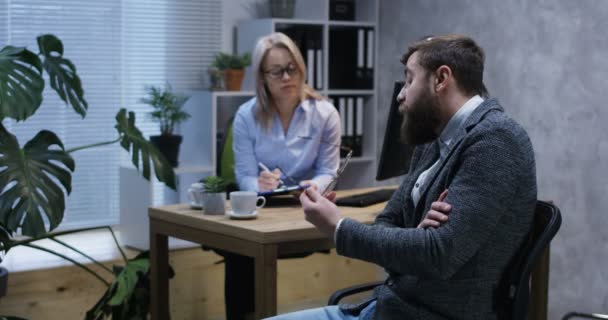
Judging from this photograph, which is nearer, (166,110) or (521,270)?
(521,270)

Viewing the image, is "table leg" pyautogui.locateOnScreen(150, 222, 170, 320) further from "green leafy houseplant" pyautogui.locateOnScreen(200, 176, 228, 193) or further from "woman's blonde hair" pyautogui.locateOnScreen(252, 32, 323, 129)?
"woman's blonde hair" pyautogui.locateOnScreen(252, 32, 323, 129)

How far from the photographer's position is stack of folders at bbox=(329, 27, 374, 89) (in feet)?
15.5

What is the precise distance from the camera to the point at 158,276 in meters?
3.02

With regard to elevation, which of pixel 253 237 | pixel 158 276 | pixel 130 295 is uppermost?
pixel 253 237

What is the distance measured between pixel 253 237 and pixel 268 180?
63 centimetres

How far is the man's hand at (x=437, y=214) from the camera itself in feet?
5.69

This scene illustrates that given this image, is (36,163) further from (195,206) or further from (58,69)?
(195,206)

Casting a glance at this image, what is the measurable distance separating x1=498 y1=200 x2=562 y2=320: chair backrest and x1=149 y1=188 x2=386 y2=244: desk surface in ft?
2.68

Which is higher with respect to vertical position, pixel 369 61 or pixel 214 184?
pixel 369 61

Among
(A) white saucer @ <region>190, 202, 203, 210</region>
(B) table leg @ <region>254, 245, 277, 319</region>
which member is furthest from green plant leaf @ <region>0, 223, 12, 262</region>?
(B) table leg @ <region>254, 245, 277, 319</region>

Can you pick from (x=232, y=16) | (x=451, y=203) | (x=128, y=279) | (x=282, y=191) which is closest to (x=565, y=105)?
(x=282, y=191)

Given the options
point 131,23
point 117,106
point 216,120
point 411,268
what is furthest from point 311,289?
point 411,268

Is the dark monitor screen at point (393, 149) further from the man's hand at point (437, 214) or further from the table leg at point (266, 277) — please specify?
the man's hand at point (437, 214)

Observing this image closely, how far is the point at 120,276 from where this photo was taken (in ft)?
10.5
